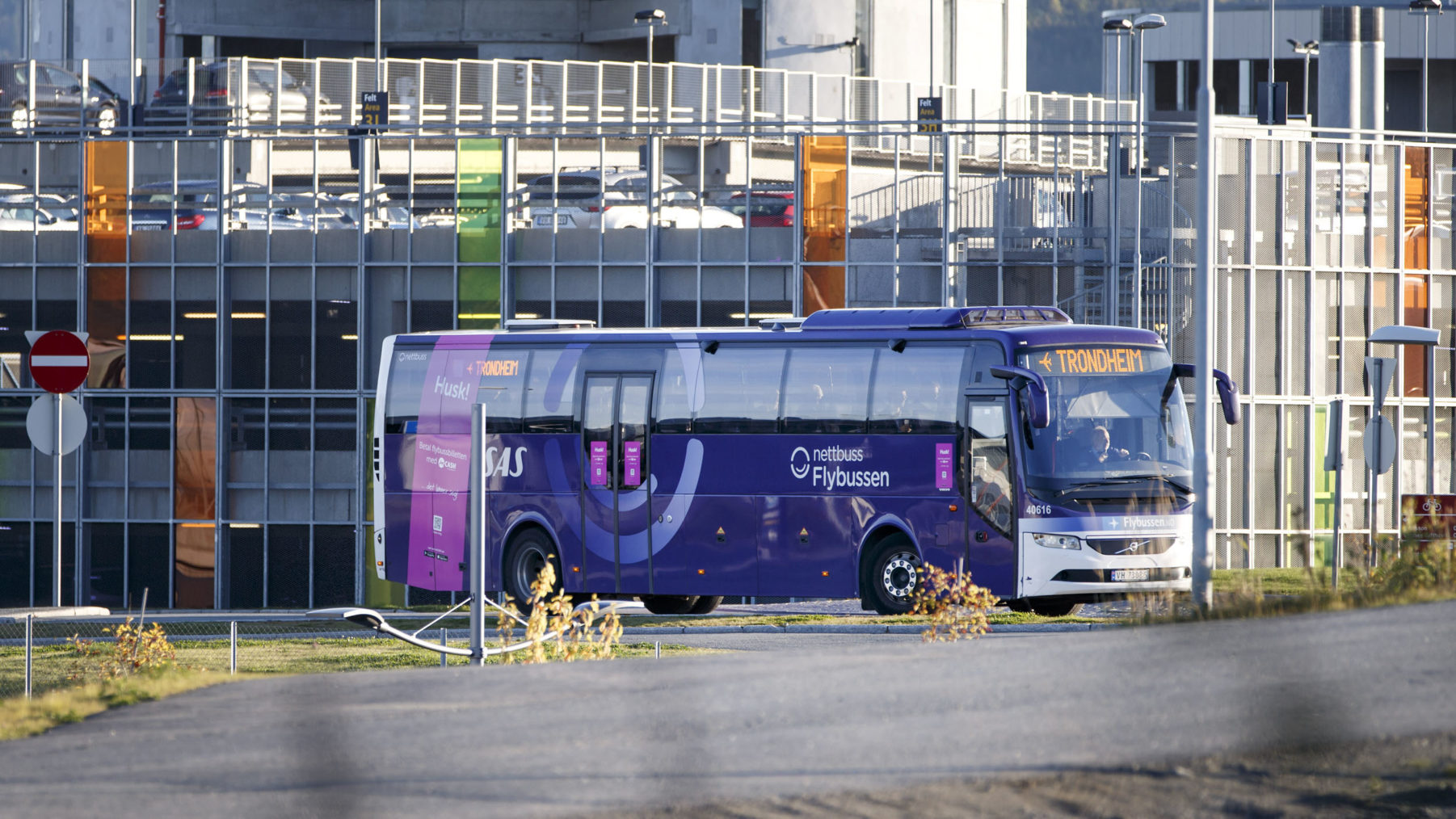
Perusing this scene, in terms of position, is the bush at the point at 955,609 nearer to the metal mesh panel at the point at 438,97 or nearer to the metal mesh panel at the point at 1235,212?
the metal mesh panel at the point at 1235,212

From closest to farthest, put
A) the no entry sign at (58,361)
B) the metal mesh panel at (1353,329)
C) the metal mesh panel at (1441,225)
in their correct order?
the no entry sign at (58,361) < the metal mesh panel at (1353,329) < the metal mesh panel at (1441,225)

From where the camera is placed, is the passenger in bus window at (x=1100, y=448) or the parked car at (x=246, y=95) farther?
the parked car at (x=246, y=95)

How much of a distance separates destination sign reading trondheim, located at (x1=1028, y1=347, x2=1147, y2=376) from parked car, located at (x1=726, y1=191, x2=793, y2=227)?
48.2 ft

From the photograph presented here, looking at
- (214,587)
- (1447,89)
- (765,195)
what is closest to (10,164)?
(214,587)

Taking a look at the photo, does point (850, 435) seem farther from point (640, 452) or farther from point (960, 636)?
point (960, 636)

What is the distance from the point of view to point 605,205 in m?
34.3

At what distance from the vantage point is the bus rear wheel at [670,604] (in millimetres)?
22906

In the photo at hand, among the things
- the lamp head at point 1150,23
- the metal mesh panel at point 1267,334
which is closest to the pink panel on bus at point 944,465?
the metal mesh panel at point 1267,334

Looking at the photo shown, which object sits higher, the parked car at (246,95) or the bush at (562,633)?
the parked car at (246,95)

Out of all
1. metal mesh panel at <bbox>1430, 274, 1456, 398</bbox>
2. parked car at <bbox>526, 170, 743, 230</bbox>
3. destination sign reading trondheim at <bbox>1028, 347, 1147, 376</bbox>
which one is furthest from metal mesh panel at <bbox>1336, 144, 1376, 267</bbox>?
destination sign reading trondheim at <bbox>1028, 347, 1147, 376</bbox>

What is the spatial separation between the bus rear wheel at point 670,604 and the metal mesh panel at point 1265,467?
14287 mm

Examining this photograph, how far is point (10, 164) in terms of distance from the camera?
119ft

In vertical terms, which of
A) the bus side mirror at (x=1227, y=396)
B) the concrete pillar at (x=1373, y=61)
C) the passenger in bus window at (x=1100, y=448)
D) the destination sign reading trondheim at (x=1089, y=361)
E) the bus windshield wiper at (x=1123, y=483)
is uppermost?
the concrete pillar at (x=1373, y=61)

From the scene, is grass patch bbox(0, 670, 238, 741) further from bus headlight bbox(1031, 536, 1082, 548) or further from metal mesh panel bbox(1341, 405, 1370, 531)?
metal mesh panel bbox(1341, 405, 1370, 531)
